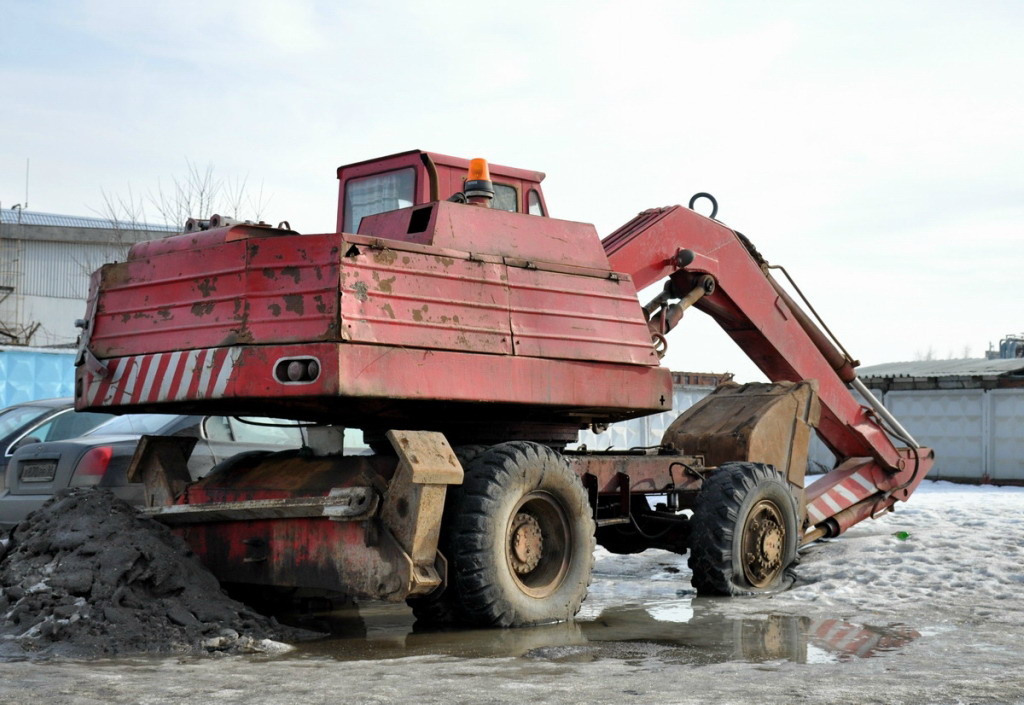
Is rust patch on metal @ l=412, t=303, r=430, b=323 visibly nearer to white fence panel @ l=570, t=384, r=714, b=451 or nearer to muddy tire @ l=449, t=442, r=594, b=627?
muddy tire @ l=449, t=442, r=594, b=627

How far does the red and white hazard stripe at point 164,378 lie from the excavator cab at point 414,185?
6.20ft

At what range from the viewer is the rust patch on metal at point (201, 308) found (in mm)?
7035

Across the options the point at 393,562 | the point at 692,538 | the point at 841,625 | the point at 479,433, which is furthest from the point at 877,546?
the point at 393,562

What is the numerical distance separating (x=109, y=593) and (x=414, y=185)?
11.2 feet

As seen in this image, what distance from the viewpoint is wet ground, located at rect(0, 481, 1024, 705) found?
5.07m

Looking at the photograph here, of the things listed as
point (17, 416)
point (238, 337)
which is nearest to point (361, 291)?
point (238, 337)

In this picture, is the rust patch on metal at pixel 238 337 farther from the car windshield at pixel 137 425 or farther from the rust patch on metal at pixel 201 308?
the car windshield at pixel 137 425

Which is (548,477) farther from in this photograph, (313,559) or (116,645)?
(116,645)

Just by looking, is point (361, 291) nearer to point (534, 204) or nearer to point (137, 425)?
point (534, 204)

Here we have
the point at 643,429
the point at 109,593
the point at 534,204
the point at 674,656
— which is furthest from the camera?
the point at 643,429

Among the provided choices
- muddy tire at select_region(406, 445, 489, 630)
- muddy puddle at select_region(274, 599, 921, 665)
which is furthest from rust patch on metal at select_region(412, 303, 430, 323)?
muddy puddle at select_region(274, 599, 921, 665)

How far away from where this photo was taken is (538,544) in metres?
7.46

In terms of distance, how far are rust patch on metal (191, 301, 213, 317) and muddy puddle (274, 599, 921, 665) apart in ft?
6.71

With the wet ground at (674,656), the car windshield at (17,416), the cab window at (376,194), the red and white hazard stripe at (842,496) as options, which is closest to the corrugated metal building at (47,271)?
the car windshield at (17,416)
